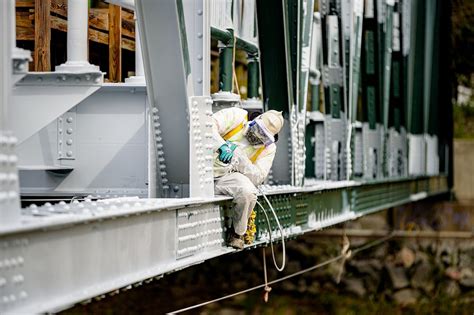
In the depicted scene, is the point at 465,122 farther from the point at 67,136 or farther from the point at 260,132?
the point at 260,132

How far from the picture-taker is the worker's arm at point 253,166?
11672 mm

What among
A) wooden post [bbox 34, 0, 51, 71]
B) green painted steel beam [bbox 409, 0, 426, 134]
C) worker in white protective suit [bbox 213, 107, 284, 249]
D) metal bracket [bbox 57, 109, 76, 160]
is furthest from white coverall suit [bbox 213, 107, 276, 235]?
green painted steel beam [bbox 409, 0, 426, 134]

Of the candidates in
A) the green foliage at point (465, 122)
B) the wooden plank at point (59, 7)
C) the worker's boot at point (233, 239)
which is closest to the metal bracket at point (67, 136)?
the wooden plank at point (59, 7)

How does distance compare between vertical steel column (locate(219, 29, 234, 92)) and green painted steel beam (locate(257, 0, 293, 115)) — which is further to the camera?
vertical steel column (locate(219, 29, 234, 92))

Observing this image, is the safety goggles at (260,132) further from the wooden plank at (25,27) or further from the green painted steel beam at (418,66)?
the green painted steel beam at (418,66)

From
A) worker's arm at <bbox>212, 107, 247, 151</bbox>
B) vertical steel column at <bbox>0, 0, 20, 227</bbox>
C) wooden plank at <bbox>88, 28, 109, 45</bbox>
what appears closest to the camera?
vertical steel column at <bbox>0, 0, 20, 227</bbox>

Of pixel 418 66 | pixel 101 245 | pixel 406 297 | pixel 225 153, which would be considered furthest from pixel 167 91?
pixel 406 297

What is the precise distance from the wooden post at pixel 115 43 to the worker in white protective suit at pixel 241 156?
227cm

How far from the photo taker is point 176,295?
32.8 m

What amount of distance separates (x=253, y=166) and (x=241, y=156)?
17 cm

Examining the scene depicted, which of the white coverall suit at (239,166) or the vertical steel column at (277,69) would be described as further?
the vertical steel column at (277,69)

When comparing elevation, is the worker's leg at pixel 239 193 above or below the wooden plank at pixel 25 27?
below

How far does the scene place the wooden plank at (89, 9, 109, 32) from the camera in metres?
13.8

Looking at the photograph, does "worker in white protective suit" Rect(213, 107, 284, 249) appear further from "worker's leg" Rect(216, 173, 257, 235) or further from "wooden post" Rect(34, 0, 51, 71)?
"wooden post" Rect(34, 0, 51, 71)
